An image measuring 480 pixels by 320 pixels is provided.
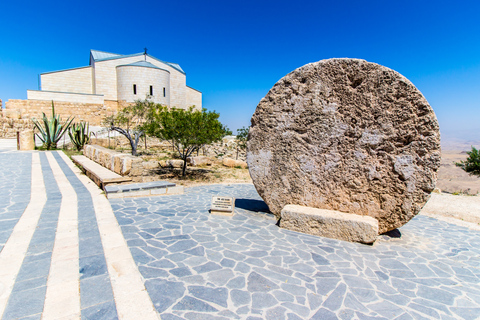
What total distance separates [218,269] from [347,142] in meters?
2.90

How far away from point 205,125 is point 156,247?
6976mm

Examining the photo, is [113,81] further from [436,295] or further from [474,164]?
[436,295]

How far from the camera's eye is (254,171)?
5.05m

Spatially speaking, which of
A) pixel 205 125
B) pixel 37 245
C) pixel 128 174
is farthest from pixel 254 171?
pixel 205 125

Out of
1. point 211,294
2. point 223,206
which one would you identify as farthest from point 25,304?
point 223,206

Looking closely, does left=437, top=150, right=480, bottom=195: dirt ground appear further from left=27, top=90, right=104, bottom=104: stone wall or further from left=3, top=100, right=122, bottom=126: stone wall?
left=27, top=90, right=104, bottom=104: stone wall

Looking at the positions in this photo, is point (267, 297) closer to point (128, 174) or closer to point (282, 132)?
point (282, 132)

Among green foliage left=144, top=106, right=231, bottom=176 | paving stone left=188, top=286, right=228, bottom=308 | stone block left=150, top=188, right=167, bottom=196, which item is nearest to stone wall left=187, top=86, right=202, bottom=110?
green foliage left=144, top=106, right=231, bottom=176

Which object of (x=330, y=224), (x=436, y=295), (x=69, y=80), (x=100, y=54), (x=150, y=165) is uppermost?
(x=100, y=54)

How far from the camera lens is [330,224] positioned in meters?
4.12

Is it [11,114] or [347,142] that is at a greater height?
[11,114]

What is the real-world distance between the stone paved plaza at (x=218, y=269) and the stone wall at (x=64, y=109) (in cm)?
2506

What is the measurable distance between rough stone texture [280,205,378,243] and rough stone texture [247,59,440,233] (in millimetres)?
281

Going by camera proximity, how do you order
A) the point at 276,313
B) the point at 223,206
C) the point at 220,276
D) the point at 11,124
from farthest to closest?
1. the point at 11,124
2. the point at 223,206
3. the point at 220,276
4. the point at 276,313
